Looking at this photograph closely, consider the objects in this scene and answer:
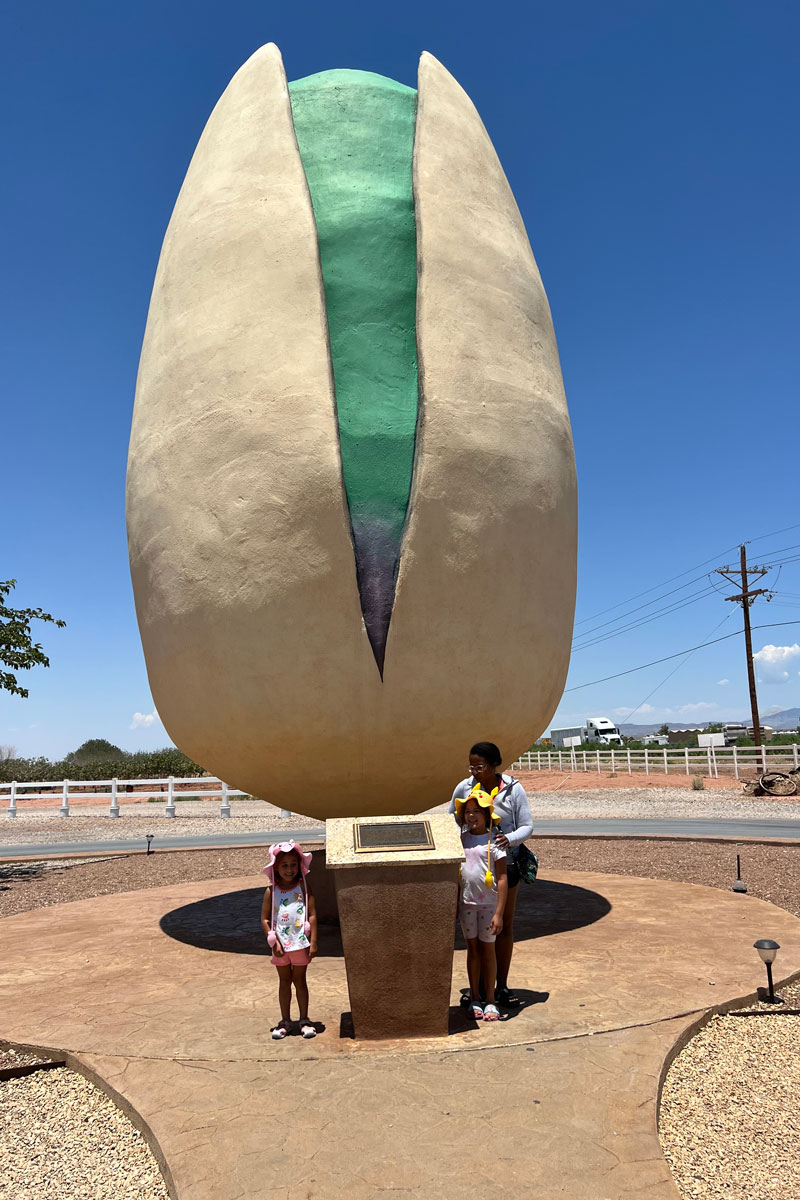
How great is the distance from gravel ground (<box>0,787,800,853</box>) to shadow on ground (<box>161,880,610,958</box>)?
10.5 m

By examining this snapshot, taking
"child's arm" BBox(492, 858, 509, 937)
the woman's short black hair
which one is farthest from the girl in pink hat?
the woman's short black hair

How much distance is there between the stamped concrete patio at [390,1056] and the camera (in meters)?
3.15

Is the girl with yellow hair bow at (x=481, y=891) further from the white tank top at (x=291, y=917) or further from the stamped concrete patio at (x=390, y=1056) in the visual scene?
the white tank top at (x=291, y=917)

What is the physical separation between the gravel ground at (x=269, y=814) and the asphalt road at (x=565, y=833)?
0.94m

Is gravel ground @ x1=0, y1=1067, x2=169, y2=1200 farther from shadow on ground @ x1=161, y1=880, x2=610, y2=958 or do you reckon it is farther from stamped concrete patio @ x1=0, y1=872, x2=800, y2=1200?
shadow on ground @ x1=161, y1=880, x2=610, y2=958

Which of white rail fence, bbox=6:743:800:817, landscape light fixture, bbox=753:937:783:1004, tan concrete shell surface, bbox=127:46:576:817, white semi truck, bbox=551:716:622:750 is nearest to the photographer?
landscape light fixture, bbox=753:937:783:1004

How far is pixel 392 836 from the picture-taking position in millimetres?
4848

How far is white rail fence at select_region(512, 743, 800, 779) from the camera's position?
1216 inches

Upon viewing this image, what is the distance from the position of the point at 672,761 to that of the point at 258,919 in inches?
1352

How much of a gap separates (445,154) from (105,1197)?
7.28 meters

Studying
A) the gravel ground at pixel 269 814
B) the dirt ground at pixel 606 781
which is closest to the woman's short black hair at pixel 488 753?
the gravel ground at pixel 269 814

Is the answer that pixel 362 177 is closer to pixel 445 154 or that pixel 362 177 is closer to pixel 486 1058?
pixel 445 154

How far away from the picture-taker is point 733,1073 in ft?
13.9

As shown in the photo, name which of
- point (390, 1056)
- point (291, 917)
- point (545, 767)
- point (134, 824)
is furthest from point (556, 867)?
point (545, 767)
